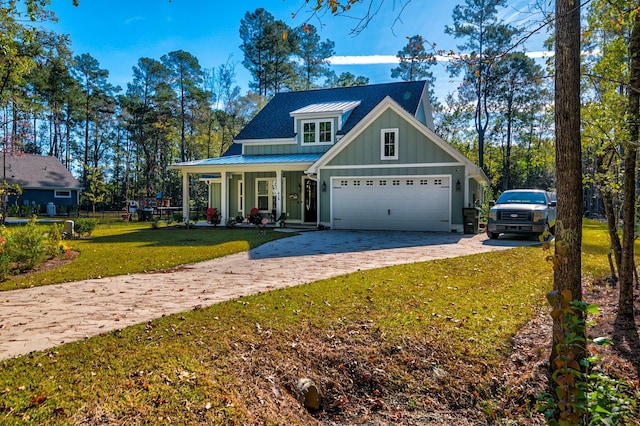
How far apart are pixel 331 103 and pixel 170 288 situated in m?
16.0

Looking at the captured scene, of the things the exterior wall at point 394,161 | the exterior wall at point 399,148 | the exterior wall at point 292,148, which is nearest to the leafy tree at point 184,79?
the exterior wall at point 292,148

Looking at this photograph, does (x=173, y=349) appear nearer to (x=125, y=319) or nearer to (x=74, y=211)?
(x=125, y=319)

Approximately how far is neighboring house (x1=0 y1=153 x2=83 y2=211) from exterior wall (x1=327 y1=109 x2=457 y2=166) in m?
28.2

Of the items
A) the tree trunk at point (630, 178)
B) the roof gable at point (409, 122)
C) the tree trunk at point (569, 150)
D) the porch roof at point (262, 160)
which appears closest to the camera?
the tree trunk at point (569, 150)

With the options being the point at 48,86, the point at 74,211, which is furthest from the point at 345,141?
the point at 48,86

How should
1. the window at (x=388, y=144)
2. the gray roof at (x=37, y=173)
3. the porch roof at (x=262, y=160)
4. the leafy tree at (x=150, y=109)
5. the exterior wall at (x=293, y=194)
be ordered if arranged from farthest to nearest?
the leafy tree at (x=150, y=109)
the gray roof at (x=37, y=173)
the exterior wall at (x=293, y=194)
the porch roof at (x=262, y=160)
the window at (x=388, y=144)

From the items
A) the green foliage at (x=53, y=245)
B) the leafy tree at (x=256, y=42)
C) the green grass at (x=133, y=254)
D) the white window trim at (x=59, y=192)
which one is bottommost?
the green grass at (x=133, y=254)

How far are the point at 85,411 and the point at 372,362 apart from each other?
2555 mm

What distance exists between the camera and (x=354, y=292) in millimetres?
5836

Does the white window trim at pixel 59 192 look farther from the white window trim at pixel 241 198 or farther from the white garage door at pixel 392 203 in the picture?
the white garage door at pixel 392 203

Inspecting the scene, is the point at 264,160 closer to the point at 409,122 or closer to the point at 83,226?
the point at 409,122

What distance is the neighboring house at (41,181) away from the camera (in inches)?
1213

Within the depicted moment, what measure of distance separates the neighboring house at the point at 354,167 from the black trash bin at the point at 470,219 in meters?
0.19

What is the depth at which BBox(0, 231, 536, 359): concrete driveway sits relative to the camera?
13.8ft
